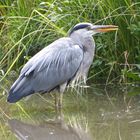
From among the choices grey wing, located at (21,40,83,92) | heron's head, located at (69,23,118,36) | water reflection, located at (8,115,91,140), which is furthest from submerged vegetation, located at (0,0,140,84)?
water reflection, located at (8,115,91,140)

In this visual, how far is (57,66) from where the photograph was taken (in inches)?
258

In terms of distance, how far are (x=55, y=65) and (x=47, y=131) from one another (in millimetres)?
1204

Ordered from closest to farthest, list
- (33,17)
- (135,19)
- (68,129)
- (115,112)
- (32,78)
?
(68,129), (115,112), (32,78), (135,19), (33,17)

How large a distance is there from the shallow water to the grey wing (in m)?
0.30

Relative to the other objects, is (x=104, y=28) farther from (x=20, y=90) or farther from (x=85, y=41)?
(x=20, y=90)

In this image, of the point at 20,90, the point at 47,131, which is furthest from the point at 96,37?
the point at 47,131

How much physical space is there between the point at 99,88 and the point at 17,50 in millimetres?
1405

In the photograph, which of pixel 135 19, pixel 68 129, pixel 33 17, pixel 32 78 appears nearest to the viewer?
pixel 68 129

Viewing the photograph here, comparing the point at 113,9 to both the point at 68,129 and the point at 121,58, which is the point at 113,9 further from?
the point at 68,129

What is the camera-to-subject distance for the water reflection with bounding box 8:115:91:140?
530 cm

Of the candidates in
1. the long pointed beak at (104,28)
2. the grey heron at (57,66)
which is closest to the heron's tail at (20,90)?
the grey heron at (57,66)

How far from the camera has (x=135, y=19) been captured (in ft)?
23.2

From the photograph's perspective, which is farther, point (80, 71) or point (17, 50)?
point (17, 50)

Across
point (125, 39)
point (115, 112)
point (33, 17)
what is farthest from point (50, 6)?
point (115, 112)
